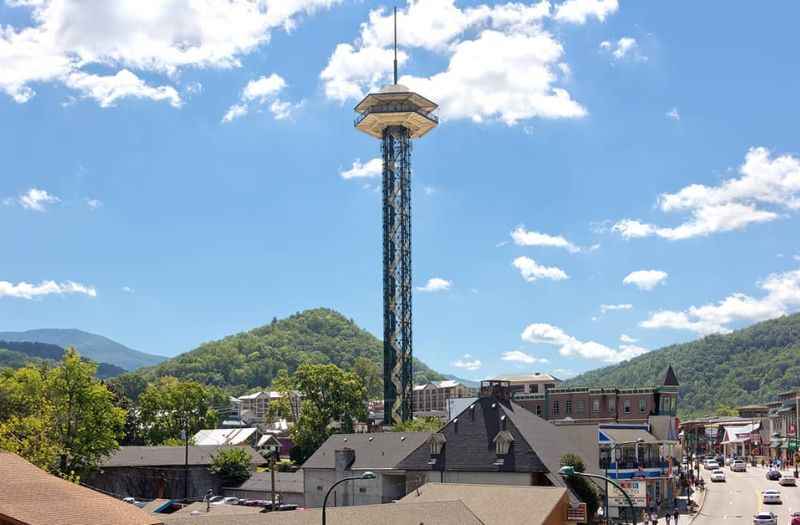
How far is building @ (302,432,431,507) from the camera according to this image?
7775 centimetres

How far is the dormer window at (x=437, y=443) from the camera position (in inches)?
2891

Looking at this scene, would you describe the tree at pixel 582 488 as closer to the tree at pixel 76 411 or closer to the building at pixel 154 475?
the tree at pixel 76 411

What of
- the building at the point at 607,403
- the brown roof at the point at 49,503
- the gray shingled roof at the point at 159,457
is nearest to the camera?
the brown roof at the point at 49,503

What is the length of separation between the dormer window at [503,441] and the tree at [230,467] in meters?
50.7

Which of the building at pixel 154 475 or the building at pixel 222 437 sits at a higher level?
the building at pixel 222 437

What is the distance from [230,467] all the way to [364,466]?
32878 mm

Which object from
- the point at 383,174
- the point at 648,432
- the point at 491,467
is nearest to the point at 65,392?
the point at 491,467

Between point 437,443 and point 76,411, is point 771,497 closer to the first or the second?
point 437,443

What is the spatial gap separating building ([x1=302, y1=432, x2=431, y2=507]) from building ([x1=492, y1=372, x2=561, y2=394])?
6865 centimetres

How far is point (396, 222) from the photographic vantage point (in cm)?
15525

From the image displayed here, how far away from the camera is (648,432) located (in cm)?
9231

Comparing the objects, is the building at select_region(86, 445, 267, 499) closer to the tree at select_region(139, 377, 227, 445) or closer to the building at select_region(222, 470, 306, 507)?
the building at select_region(222, 470, 306, 507)

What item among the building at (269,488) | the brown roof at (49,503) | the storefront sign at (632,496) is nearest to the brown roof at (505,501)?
the brown roof at (49,503)

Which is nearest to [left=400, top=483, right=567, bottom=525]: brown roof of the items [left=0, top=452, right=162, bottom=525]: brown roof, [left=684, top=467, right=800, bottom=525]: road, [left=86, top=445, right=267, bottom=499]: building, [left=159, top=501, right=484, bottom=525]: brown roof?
[left=159, top=501, right=484, bottom=525]: brown roof
